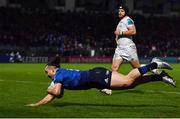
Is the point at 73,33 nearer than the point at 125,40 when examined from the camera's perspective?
No

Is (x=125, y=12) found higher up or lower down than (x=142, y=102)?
higher up

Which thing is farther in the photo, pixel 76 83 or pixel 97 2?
pixel 97 2

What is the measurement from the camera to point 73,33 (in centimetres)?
5300

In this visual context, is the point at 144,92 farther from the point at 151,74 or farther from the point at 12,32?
the point at 12,32

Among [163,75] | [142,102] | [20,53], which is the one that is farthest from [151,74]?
[20,53]

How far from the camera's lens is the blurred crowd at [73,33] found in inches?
1880

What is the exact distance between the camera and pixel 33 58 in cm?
4547

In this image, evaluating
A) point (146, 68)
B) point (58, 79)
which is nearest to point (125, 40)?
point (146, 68)

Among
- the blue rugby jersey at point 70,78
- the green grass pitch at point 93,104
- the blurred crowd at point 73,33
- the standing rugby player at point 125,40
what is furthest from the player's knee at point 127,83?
the blurred crowd at point 73,33

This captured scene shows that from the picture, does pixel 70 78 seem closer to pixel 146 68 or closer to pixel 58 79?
pixel 58 79

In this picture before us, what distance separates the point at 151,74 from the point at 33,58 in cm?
3401

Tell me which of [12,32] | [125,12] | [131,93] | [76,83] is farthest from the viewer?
[12,32]

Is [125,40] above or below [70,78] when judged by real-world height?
above

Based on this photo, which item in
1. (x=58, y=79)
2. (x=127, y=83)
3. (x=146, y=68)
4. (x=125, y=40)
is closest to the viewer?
(x=58, y=79)
